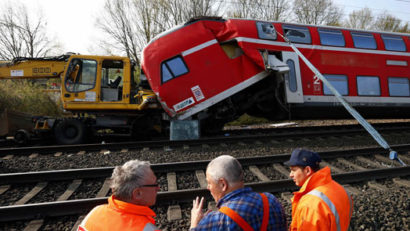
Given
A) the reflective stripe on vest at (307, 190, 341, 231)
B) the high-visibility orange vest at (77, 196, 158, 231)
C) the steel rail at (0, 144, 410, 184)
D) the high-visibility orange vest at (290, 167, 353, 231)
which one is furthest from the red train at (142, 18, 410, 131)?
the high-visibility orange vest at (77, 196, 158, 231)

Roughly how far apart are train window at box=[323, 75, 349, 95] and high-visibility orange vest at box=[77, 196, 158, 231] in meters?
8.45

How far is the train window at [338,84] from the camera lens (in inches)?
335

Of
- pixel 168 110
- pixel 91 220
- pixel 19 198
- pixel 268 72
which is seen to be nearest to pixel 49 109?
pixel 168 110

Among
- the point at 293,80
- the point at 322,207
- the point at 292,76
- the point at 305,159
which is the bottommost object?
the point at 322,207

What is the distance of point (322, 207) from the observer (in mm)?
1695

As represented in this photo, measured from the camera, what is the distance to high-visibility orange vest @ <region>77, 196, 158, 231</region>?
139 cm

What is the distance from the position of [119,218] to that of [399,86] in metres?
11.3

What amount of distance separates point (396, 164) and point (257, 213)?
558 cm

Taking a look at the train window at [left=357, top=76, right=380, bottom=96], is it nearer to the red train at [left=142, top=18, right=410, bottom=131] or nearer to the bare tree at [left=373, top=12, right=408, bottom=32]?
the red train at [left=142, top=18, right=410, bottom=131]

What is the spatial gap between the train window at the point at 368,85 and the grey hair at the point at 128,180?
30.9ft

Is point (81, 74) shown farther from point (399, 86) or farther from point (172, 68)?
point (399, 86)

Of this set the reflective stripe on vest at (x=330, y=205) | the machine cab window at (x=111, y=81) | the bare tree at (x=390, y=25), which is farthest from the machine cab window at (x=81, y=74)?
the bare tree at (x=390, y=25)

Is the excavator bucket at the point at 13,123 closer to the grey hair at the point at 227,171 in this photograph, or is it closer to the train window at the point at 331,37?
the grey hair at the point at 227,171

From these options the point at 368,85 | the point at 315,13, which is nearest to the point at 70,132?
the point at 368,85
